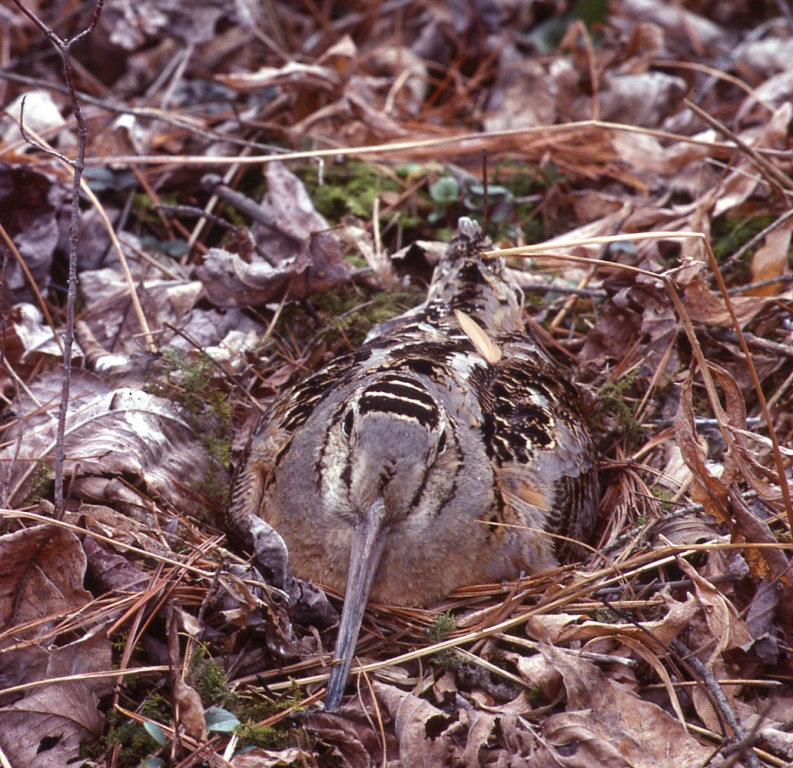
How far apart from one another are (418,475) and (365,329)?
4.91 feet

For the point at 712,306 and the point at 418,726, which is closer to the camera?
the point at 418,726

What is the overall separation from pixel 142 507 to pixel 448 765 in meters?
1.49

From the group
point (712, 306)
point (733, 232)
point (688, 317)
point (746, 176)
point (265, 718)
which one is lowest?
point (265, 718)

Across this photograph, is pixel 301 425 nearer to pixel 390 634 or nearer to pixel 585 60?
pixel 390 634

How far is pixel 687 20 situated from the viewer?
7207 millimetres

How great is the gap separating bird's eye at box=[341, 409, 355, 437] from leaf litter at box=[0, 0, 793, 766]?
474 millimetres

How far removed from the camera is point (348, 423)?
3238mm

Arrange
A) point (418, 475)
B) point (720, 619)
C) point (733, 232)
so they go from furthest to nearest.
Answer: point (733, 232), point (418, 475), point (720, 619)

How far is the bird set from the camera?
314cm

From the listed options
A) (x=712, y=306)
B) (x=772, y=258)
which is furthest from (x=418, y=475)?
(x=772, y=258)

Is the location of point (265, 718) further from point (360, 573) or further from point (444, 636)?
point (444, 636)

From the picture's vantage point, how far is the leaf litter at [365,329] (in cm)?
291

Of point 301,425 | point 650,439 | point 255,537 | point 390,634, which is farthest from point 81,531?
point 650,439

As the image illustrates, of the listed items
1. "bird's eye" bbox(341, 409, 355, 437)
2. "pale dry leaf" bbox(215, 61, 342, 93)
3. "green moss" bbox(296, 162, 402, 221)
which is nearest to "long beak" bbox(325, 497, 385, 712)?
"bird's eye" bbox(341, 409, 355, 437)
